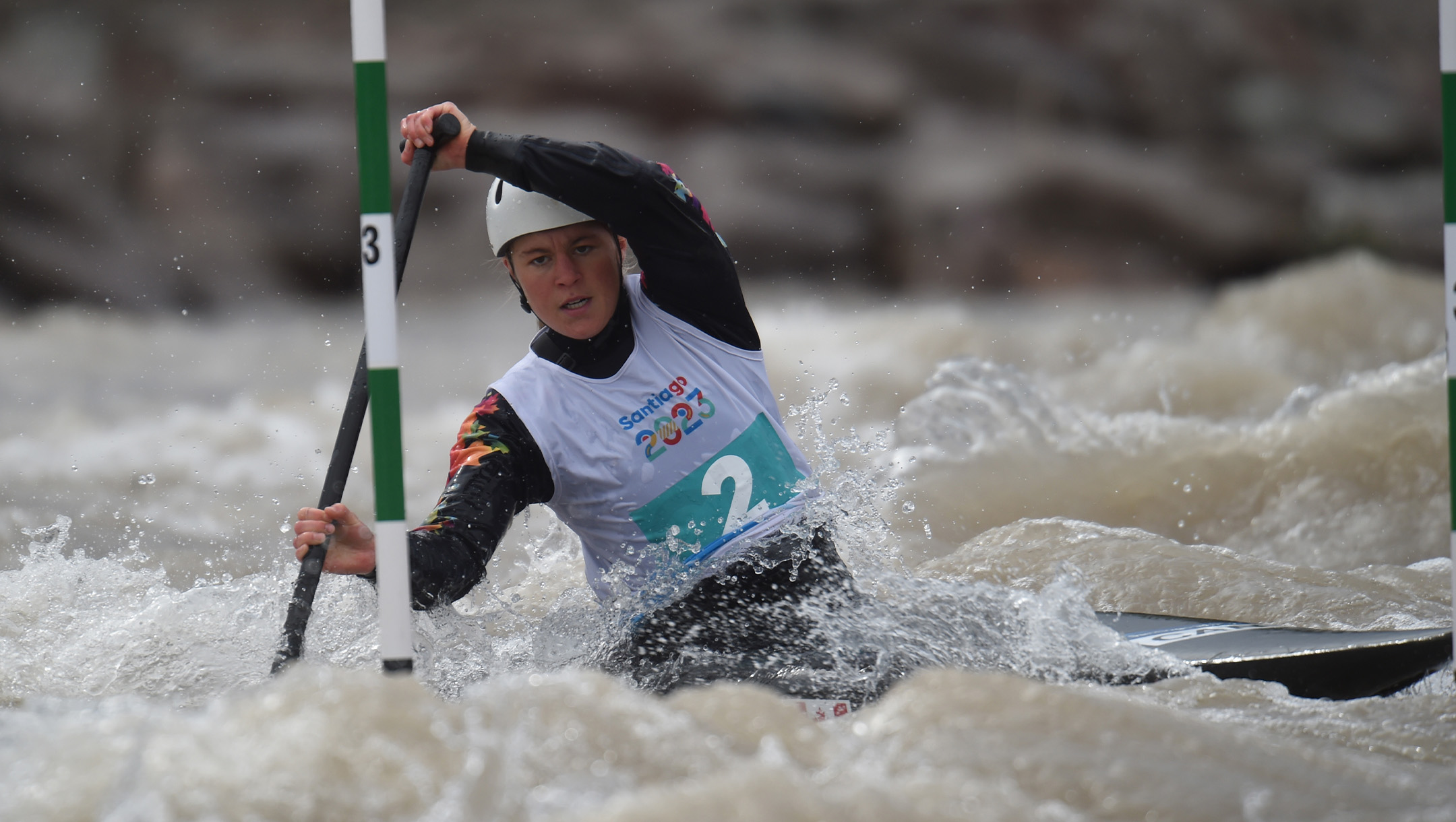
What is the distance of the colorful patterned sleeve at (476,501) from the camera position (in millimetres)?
1824

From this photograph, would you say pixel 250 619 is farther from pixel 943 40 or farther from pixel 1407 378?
pixel 943 40

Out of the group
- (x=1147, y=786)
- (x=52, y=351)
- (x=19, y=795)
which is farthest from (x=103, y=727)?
(x=52, y=351)

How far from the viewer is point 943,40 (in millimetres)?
11250

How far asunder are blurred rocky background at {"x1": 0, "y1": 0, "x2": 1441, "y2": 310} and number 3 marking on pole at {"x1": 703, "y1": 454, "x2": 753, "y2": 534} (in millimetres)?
8829

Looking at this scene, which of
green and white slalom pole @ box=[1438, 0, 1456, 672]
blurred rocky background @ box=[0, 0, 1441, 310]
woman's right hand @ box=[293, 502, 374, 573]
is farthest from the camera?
blurred rocky background @ box=[0, 0, 1441, 310]

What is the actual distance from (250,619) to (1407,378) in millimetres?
4733

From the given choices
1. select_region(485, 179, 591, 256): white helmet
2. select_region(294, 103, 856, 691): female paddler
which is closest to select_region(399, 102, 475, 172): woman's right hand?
select_region(294, 103, 856, 691): female paddler

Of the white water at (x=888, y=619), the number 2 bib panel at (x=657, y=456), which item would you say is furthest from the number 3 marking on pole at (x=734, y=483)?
the white water at (x=888, y=619)

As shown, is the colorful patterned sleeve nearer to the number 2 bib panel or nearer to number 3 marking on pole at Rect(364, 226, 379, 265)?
the number 2 bib panel

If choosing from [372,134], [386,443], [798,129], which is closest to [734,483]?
[386,443]

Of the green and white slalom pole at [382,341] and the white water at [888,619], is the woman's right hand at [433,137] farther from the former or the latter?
the white water at [888,619]

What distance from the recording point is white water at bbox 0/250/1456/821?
1109 mm

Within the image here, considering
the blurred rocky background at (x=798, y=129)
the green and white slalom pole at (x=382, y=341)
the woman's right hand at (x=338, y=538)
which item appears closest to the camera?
the green and white slalom pole at (x=382, y=341)

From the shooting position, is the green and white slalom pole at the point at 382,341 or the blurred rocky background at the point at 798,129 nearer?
the green and white slalom pole at the point at 382,341
